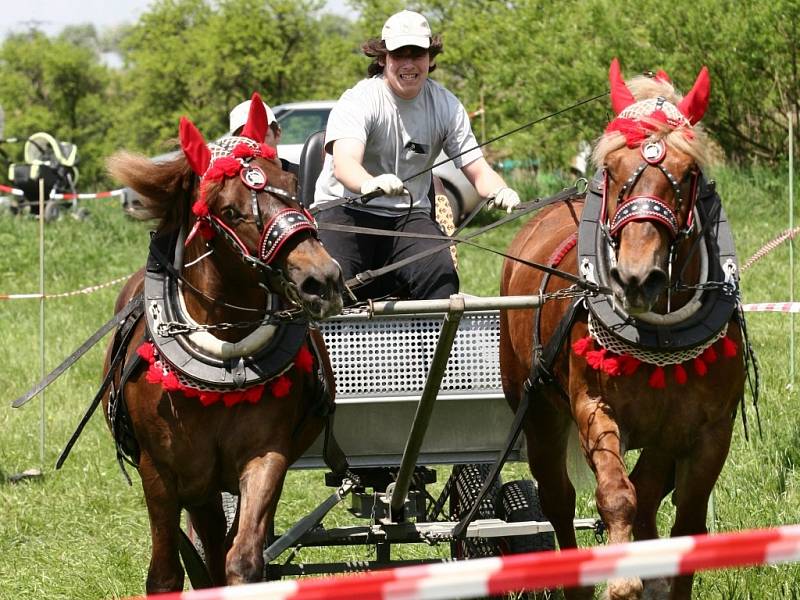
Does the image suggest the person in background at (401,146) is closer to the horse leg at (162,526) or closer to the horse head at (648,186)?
the horse head at (648,186)

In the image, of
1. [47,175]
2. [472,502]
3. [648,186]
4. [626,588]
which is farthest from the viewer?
[47,175]

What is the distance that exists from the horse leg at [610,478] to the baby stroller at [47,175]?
13.4m

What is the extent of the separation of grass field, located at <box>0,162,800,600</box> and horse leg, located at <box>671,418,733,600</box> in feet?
1.64

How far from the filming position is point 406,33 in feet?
16.8

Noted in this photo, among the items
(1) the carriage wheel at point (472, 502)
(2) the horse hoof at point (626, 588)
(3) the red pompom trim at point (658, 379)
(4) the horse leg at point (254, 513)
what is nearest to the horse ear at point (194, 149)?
(4) the horse leg at point (254, 513)

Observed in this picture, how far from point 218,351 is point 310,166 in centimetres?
198

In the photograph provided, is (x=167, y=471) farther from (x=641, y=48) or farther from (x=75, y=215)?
(x=75, y=215)

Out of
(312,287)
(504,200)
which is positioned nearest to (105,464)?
(504,200)

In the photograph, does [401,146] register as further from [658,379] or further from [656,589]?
[656,589]

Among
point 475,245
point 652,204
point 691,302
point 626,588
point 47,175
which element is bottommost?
point 626,588

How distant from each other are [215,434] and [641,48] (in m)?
11.7

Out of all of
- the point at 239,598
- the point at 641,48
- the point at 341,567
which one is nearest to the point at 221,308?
the point at 341,567

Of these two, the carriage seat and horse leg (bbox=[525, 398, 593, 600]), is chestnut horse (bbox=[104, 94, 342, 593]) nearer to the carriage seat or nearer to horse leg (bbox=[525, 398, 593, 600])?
horse leg (bbox=[525, 398, 593, 600])

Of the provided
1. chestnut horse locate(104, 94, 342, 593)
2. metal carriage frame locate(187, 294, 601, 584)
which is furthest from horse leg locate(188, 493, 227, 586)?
chestnut horse locate(104, 94, 342, 593)
